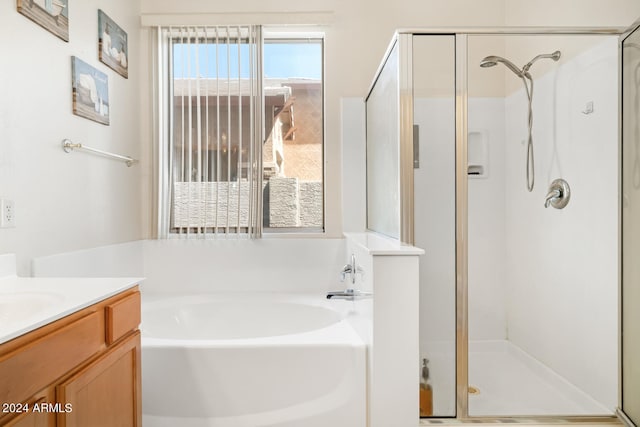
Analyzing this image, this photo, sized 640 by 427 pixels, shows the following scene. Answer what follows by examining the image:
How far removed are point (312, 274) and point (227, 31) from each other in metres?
1.74

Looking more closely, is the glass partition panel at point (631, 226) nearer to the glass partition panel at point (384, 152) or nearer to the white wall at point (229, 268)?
the glass partition panel at point (384, 152)

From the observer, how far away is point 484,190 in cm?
179

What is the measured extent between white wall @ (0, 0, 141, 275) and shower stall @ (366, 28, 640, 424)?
4.98 ft

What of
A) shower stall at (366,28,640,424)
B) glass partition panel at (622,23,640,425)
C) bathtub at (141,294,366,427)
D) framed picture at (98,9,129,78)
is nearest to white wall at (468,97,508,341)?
shower stall at (366,28,640,424)

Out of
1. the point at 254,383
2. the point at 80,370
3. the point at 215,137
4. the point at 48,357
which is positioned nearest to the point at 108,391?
the point at 80,370

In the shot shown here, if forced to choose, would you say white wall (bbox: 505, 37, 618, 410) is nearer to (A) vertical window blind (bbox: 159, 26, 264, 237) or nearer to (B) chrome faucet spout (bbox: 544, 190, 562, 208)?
(B) chrome faucet spout (bbox: 544, 190, 562, 208)

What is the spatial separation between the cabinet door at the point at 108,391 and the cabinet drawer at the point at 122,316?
0.04m

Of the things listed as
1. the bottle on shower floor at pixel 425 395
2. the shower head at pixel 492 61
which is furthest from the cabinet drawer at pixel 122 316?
the shower head at pixel 492 61

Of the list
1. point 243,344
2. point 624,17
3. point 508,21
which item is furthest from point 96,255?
point 508,21

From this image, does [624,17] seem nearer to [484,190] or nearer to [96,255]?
[484,190]

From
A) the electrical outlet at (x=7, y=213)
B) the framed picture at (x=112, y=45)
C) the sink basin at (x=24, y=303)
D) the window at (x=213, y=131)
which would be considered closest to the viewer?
the sink basin at (x=24, y=303)

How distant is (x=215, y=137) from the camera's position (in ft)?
8.71

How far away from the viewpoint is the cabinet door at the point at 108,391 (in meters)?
0.99

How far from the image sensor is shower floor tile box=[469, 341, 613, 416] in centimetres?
175
